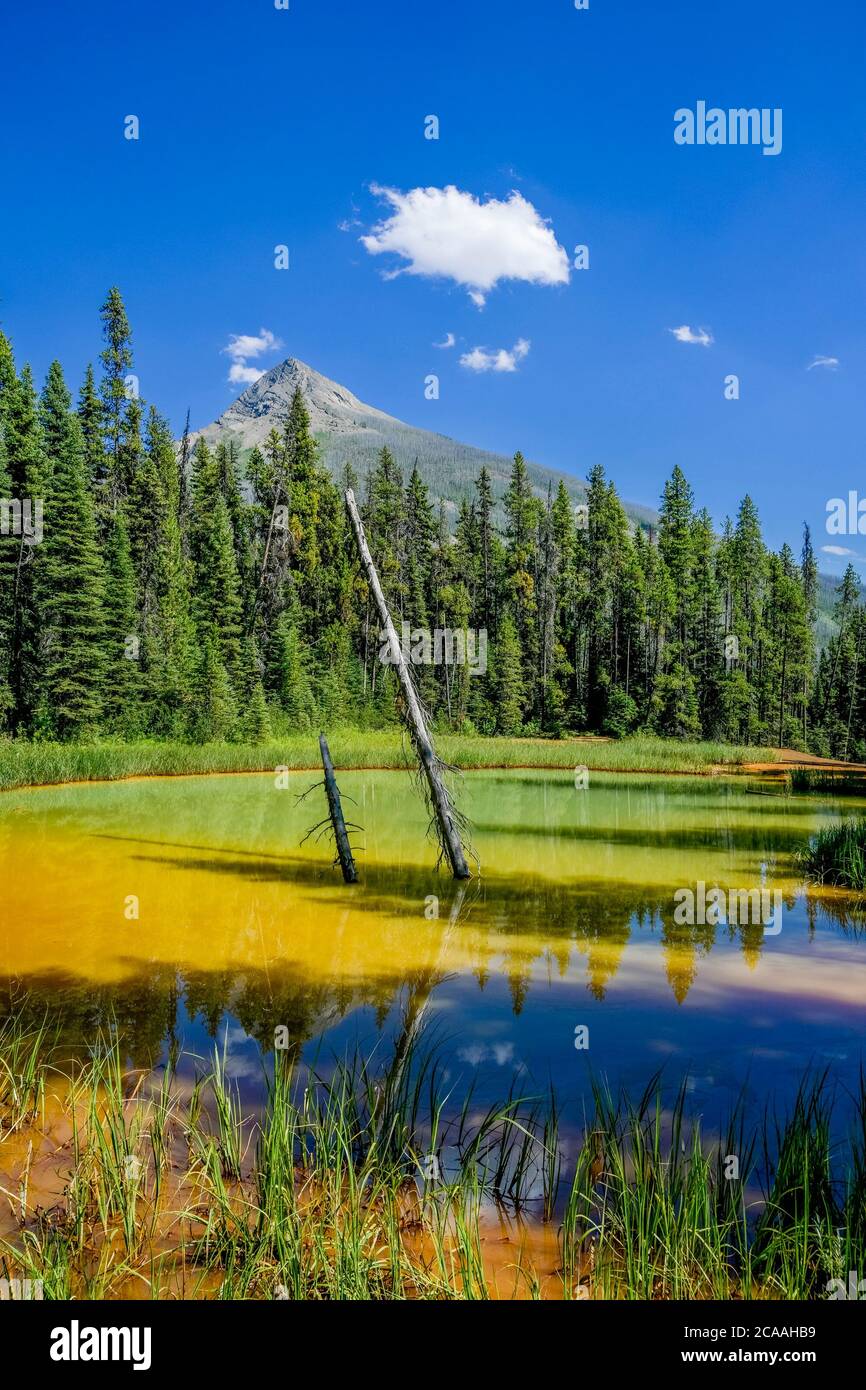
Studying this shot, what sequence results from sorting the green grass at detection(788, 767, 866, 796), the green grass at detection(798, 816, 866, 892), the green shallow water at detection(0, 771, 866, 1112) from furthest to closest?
the green grass at detection(788, 767, 866, 796) → the green grass at detection(798, 816, 866, 892) → the green shallow water at detection(0, 771, 866, 1112)

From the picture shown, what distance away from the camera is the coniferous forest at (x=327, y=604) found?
3903 cm

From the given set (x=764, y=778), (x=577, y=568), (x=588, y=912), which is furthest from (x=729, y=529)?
(x=588, y=912)

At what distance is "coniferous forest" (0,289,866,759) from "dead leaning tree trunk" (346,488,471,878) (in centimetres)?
2793

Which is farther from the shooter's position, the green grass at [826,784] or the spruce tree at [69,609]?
the spruce tree at [69,609]

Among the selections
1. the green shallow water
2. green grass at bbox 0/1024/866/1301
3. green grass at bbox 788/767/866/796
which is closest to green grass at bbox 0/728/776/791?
green grass at bbox 788/767/866/796

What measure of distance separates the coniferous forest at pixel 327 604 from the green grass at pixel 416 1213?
35.7 m

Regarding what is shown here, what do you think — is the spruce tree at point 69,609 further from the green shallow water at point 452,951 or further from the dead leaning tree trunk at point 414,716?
the dead leaning tree trunk at point 414,716

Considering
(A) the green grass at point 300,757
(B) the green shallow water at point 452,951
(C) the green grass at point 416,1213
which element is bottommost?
(B) the green shallow water at point 452,951

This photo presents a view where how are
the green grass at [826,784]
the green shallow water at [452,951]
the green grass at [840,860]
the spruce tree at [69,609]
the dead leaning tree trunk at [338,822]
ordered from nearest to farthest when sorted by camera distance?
the green shallow water at [452,951] → the dead leaning tree trunk at [338,822] → the green grass at [840,860] → the green grass at [826,784] → the spruce tree at [69,609]

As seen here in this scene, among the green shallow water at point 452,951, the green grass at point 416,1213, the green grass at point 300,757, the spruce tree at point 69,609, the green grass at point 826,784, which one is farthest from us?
the spruce tree at point 69,609

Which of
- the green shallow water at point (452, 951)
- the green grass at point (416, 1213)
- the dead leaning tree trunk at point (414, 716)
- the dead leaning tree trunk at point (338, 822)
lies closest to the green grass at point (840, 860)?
the green shallow water at point (452, 951)

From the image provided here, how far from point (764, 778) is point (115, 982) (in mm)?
32287

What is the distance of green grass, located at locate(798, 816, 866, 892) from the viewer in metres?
13.9

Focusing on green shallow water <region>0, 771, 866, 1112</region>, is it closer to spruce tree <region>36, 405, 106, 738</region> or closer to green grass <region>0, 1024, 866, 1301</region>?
green grass <region>0, 1024, 866, 1301</region>
